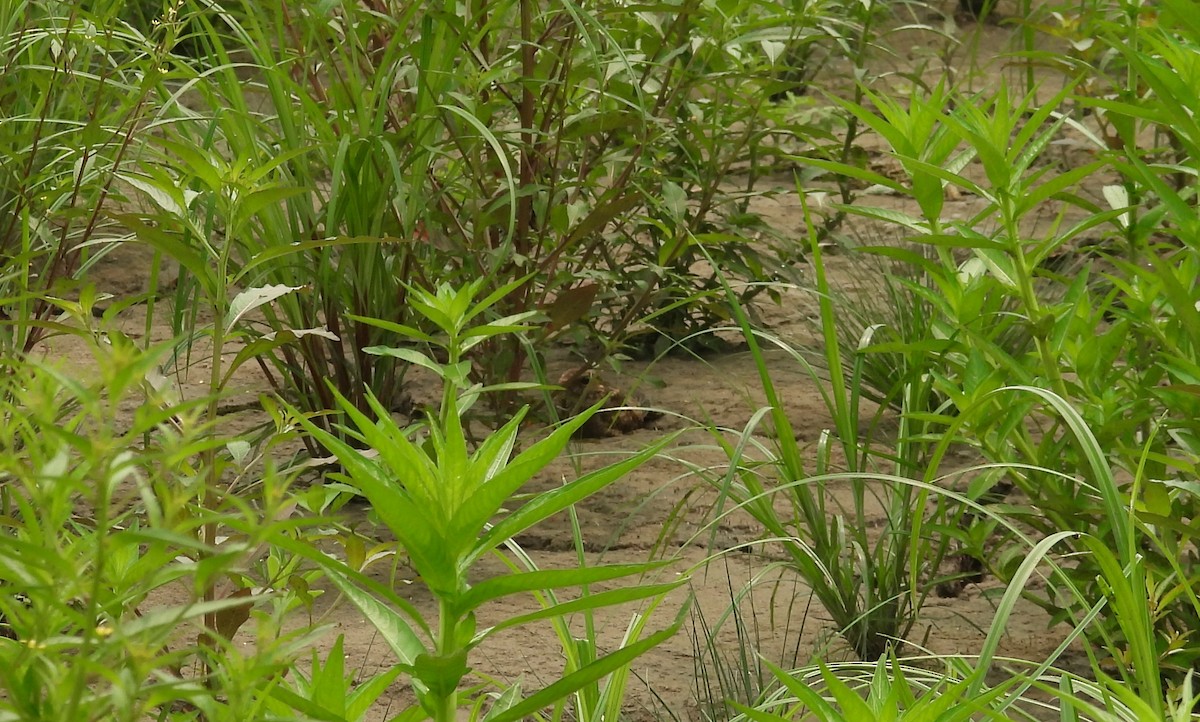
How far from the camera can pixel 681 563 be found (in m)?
2.11

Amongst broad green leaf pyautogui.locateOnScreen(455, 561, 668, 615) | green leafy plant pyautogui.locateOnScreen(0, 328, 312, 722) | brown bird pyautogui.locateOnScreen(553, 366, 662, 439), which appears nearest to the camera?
green leafy plant pyautogui.locateOnScreen(0, 328, 312, 722)

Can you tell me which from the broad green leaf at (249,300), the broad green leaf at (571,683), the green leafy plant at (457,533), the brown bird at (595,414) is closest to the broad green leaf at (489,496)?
the green leafy plant at (457,533)

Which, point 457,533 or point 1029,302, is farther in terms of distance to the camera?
point 1029,302

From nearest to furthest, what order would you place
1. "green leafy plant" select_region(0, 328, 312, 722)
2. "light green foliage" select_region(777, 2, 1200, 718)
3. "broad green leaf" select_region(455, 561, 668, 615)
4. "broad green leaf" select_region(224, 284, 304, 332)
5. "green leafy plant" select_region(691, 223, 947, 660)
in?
1. "green leafy plant" select_region(0, 328, 312, 722)
2. "broad green leaf" select_region(455, 561, 668, 615)
3. "broad green leaf" select_region(224, 284, 304, 332)
4. "light green foliage" select_region(777, 2, 1200, 718)
5. "green leafy plant" select_region(691, 223, 947, 660)

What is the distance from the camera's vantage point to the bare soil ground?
1836mm

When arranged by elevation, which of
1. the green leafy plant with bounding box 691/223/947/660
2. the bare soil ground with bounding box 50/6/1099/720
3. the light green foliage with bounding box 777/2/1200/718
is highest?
the light green foliage with bounding box 777/2/1200/718

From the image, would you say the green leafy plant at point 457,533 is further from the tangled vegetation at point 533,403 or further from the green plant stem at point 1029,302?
the green plant stem at point 1029,302

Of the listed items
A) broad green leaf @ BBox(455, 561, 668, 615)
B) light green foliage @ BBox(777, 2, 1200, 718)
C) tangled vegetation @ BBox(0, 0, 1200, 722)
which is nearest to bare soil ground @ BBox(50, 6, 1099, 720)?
tangled vegetation @ BBox(0, 0, 1200, 722)

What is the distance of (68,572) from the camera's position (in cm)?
70

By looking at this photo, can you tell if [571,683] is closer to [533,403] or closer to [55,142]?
[533,403]

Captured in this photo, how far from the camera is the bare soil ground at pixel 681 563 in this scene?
1836 millimetres

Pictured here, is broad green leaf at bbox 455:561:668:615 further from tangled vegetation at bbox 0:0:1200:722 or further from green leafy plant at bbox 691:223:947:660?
green leafy plant at bbox 691:223:947:660

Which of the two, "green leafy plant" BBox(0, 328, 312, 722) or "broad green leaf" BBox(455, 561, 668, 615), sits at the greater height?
"green leafy plant" BBox(0, 328, 312, 722)

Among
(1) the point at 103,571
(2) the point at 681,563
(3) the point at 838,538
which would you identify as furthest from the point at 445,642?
(2) the point at 681,563
